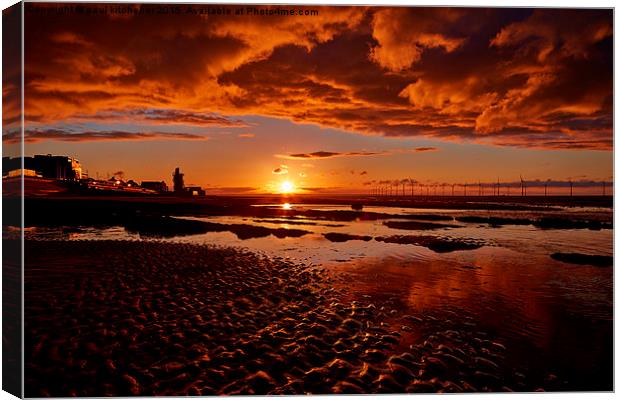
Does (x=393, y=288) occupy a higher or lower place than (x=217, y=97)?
lower

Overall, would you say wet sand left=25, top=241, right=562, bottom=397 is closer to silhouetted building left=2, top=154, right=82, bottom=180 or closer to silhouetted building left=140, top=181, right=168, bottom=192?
silhouetted building left=2, top=154, right=82, bottom=180

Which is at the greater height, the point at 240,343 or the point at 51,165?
the point at 51,165

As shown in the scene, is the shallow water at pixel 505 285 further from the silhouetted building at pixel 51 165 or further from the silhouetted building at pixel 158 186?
the silhouetted building at pixel 51 165

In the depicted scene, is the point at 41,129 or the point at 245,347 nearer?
the point at 245,347

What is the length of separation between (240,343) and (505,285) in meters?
7.51

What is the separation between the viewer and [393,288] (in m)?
9.24

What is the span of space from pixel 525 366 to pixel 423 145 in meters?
6.83

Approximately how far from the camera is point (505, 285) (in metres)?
9.87

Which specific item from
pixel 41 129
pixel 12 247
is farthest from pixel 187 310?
pixel 41 129

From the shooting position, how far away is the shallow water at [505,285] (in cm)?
644

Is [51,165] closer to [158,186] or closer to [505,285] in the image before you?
[158,186]

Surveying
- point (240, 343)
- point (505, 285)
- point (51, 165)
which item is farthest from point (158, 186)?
→ point (505, 285)

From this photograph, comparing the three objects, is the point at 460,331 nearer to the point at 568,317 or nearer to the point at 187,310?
the point at 568,317

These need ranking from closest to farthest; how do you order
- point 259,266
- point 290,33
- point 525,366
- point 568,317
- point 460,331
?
point 525,366 → point 460,331 → point 568,317 → point 290,33 → point 259,266
